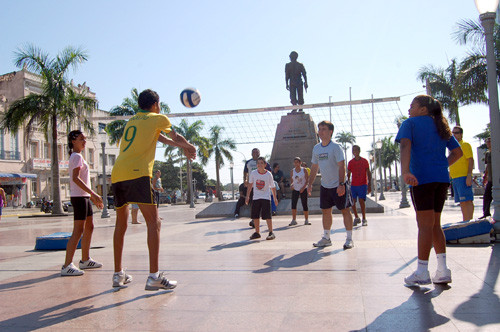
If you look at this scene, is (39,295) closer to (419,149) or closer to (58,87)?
(419,149)

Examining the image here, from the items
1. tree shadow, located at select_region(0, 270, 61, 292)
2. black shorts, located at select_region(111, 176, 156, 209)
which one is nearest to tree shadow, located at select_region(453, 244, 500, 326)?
black shorts, located at select_region(111, 176, 156, 209)

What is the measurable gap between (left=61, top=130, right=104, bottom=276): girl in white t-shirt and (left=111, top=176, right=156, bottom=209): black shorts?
0.90 meters

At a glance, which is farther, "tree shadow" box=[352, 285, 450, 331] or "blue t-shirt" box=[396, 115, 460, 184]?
"blue t-shirt" box=[396, 115, 460, 184]

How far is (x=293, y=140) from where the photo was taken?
19.3m

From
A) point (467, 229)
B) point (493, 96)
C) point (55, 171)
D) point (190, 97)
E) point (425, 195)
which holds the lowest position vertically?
point (467, 229)

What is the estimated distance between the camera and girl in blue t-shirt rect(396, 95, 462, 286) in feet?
12.4

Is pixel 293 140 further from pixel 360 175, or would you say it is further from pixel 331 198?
pixel 331 198

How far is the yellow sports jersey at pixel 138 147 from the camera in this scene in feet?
13.1

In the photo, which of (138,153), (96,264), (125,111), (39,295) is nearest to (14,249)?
(96,264)

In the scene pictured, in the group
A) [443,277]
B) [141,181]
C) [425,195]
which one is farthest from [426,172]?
[141,181]

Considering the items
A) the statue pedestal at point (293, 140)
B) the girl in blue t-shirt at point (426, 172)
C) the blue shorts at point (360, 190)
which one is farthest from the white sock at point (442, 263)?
the statue pedestal at point (293, 140)

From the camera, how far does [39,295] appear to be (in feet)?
13.1

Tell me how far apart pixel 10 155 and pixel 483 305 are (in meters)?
43.2

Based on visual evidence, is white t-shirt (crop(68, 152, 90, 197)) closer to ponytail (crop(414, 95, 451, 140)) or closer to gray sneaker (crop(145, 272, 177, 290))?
gray sneaker (crop(145, 272, 177, 290))
